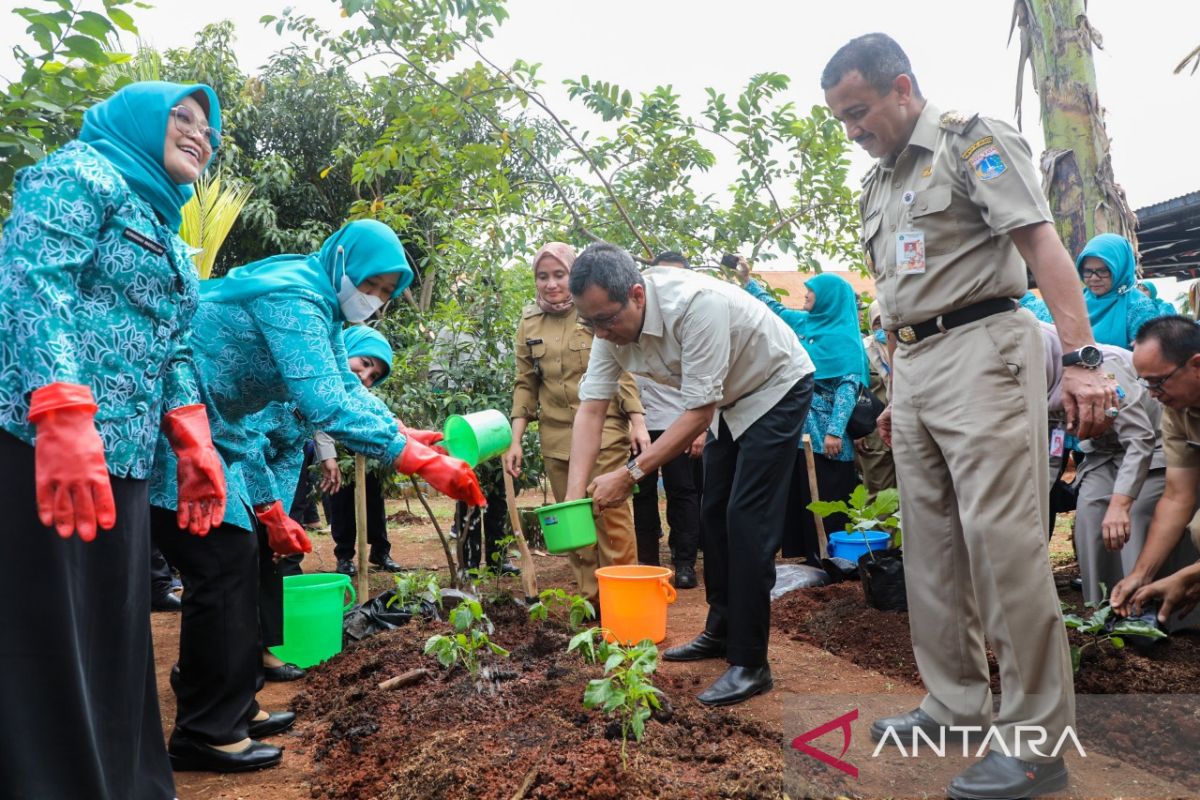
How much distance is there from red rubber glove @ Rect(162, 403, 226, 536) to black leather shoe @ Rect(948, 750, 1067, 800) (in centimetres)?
190

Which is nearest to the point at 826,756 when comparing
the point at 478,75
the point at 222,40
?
the point at 478,75

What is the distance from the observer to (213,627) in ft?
7.91

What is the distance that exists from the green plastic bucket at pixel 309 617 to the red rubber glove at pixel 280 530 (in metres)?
0.51

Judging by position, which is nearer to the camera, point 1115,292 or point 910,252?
point 910,252

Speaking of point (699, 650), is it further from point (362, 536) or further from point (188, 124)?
point (188, 124)

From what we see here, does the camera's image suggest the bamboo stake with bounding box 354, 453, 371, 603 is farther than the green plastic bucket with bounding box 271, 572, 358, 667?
Yes

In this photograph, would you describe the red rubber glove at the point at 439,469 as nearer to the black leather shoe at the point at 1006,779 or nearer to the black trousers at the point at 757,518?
Answer: the black trousers at the point at 757,518

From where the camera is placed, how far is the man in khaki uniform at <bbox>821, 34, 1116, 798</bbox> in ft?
6.74

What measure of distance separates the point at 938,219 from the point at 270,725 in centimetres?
256

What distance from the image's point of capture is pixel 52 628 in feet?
5.52

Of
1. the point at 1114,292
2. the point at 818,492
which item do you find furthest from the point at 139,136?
the point at 1114,292

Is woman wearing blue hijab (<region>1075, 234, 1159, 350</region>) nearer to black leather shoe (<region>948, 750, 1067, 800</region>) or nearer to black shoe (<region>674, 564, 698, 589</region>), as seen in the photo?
black shoe (<region>674, 564, 698, 589</region>)

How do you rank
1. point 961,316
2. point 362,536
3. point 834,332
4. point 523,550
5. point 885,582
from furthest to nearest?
1. point 834,332
2. point 523,550
3. point 362,536
4. point 885,582
5. point 961,316

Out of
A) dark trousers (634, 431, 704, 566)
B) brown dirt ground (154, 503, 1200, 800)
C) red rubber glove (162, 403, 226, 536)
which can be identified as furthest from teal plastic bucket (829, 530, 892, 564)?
red rubber glove (162, 403, 226, 536)
